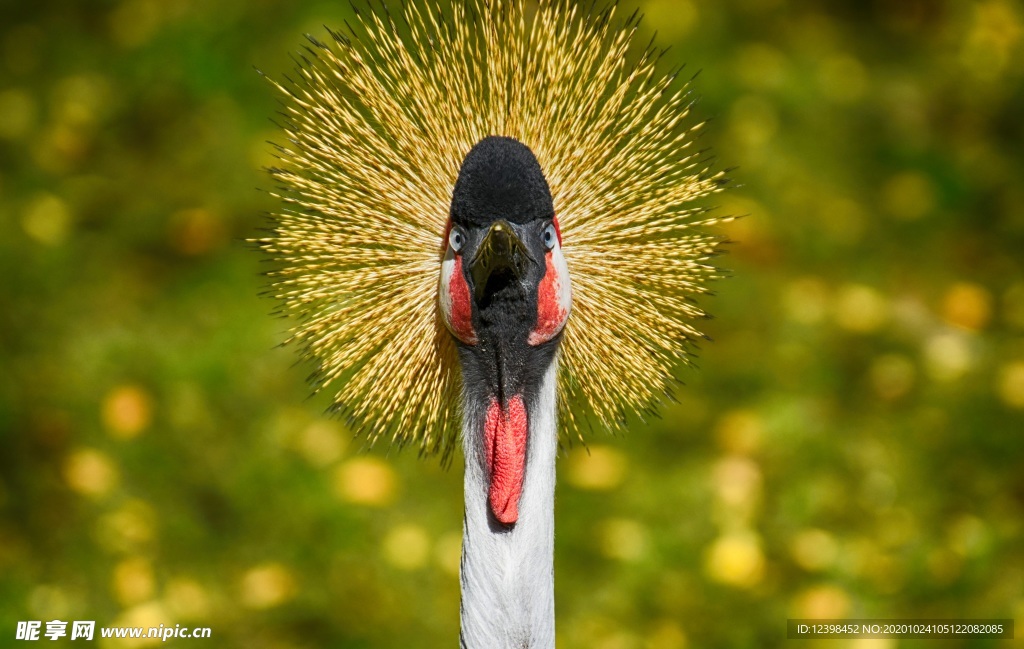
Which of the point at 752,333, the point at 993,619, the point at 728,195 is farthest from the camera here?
the point at 728,195

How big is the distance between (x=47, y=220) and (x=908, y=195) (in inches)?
92.8

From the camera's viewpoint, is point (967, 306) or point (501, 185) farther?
point (967, 306)

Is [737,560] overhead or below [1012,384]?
below

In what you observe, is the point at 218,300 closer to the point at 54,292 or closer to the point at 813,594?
the point at 54,292

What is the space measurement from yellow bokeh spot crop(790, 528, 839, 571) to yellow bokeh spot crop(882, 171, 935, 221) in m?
1.12

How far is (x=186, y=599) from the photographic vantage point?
220 cm

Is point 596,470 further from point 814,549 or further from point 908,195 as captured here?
point 908,195

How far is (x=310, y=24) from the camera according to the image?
3217mm

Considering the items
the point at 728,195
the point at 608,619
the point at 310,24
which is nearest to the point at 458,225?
the point at 608,619

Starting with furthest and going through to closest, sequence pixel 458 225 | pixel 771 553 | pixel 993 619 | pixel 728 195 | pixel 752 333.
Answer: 1. pixel 728 195
2. pixel 752 333
3. pixel 771 553
4. pixel 993 619
5. pixel 458 225

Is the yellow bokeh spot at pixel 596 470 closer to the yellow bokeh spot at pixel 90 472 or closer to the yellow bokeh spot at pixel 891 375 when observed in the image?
the yellow bokeh spot at pixel 891 375

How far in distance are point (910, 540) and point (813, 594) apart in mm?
274
